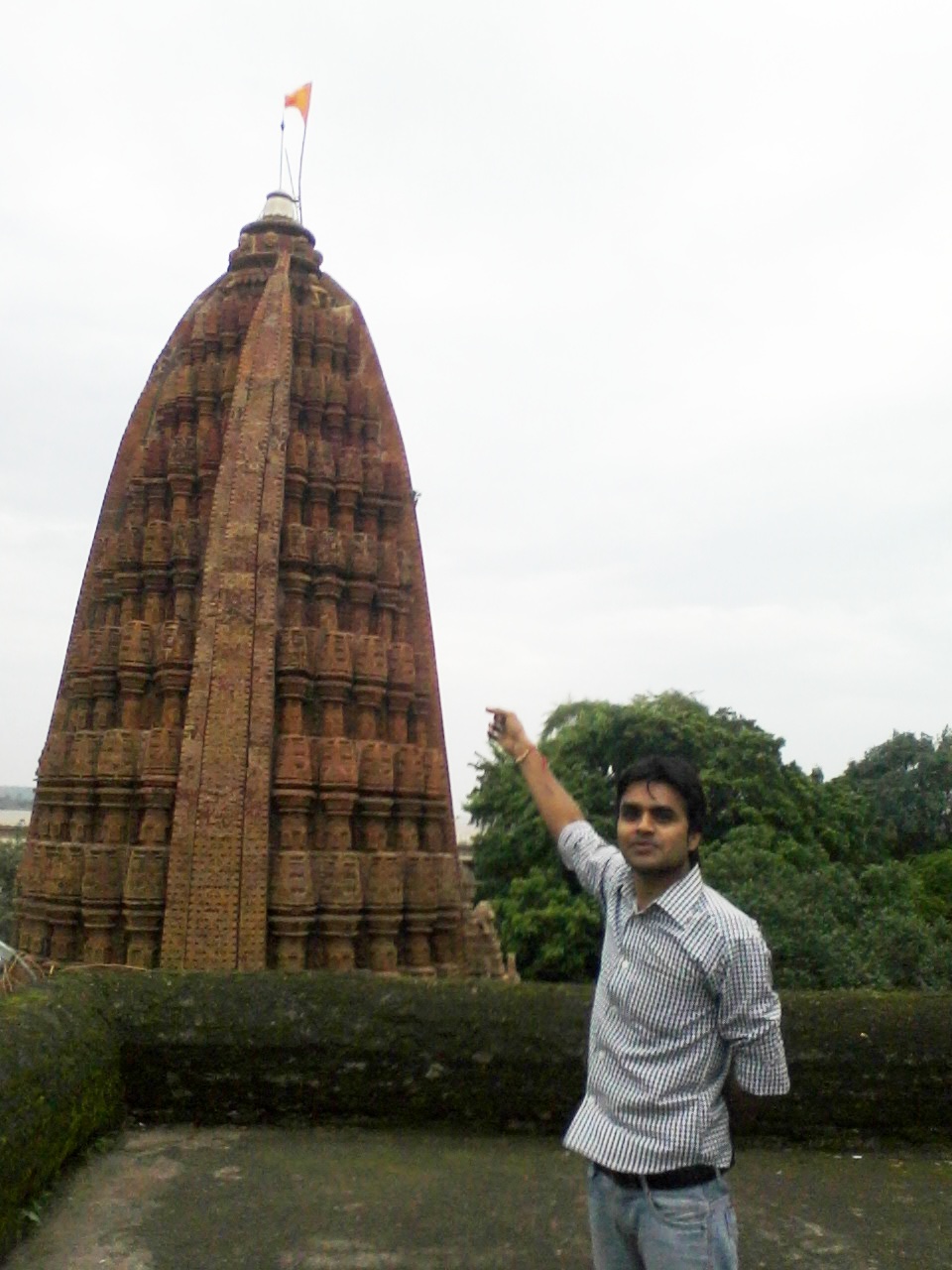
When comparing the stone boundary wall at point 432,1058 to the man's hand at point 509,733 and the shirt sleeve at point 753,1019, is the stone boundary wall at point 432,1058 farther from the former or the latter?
the shirt sleeve at point 753,1019

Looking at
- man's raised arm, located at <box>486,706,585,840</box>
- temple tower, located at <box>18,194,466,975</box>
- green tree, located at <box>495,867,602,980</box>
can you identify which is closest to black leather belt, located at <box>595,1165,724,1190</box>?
man's raised arm, located at <box>486,706,585,840</box>

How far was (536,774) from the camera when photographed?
3.00 meters

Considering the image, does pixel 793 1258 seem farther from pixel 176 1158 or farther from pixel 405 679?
pixel 405 679

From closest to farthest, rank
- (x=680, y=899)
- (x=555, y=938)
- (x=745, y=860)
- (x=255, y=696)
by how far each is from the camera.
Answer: (x=680, y=899) < (x=255, y=696) < (x=745, y=860) < (x=555, y=938)

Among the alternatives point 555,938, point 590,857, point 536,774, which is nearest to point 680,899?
point 590,857

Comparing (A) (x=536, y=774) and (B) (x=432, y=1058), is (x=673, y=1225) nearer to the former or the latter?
(A) (x=536, y=774)

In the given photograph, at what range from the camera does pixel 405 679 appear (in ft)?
25.3

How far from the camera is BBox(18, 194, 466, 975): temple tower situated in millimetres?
6801

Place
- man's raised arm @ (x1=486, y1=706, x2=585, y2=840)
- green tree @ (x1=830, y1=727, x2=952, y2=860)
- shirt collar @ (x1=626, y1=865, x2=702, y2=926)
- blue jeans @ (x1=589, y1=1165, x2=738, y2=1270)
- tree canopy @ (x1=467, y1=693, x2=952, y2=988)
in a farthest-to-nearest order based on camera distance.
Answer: green tree @ (x1=830, y1=727, x2=952, y2=860) → tree canopy @ (x1=467, y1=693, x2=952, y2=988) → man's raised arm @ (x1=486, y1=706, x2=585, y2=840) → shirt collar @ (x1=626, y1=865, x2=702, y2=926) → blue jeans @ (x1=589, y1=1165, x2=738, y2=1270)

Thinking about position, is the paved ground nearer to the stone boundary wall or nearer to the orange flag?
the stone boundary wall

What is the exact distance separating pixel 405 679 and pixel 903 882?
50.1 feet

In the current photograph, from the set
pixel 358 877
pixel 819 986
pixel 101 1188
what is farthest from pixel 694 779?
pixel 819 986

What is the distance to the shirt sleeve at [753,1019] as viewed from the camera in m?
2.25

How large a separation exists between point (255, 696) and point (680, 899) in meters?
5.04
